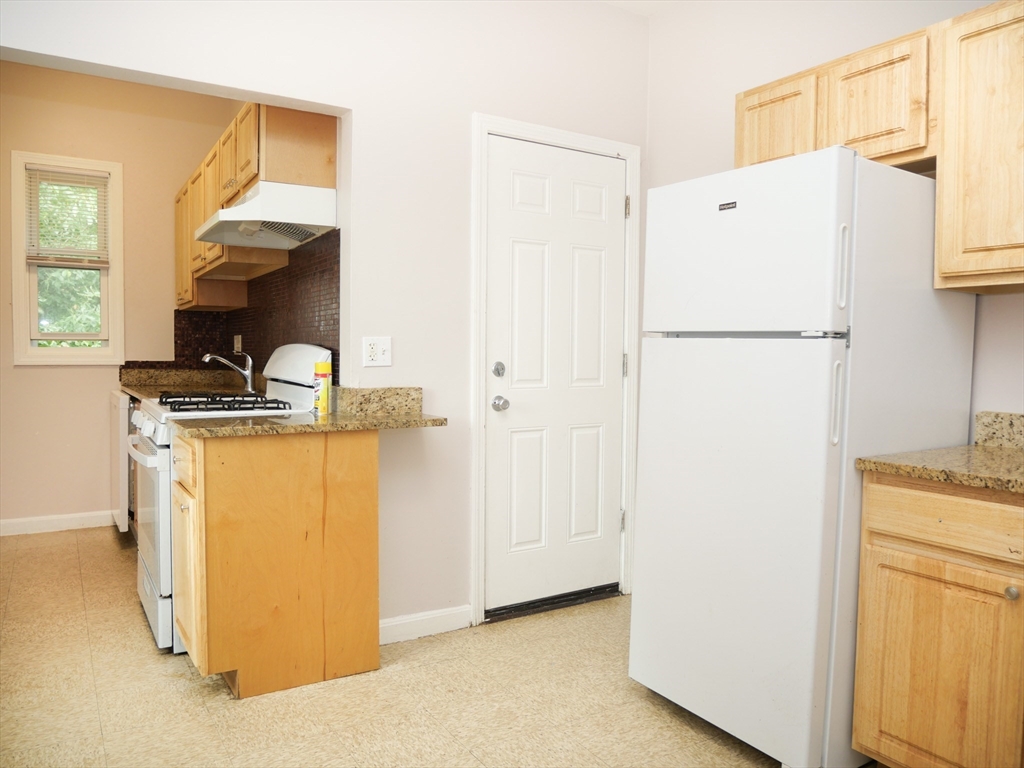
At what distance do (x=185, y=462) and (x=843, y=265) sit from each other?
2.09 m

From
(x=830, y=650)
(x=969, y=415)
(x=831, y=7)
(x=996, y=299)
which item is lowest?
(x=830, y=650)

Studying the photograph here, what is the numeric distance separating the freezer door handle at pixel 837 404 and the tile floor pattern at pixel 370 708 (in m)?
0.96

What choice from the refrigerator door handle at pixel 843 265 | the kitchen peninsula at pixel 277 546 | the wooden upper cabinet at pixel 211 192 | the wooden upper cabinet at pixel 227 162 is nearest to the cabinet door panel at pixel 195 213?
the wooden upper cabinet at pixel 211 192

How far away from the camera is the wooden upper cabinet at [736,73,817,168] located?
237 cm

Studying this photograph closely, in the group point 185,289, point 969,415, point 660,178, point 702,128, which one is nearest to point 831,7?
point 702,128

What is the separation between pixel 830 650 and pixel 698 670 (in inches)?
16.2

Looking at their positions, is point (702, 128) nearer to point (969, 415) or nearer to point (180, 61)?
point (969, 415)

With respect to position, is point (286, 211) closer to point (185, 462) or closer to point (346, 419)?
point (346, 419)

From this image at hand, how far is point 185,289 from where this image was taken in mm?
4531

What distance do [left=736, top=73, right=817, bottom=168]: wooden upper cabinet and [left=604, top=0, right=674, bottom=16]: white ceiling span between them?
92 cm

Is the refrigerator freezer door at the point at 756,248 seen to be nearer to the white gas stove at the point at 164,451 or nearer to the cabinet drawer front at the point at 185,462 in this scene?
the white gas stove at the point at 164,451

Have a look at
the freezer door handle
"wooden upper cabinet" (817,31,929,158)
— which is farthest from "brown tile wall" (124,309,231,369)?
the freezer door handle

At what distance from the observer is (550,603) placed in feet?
10.5

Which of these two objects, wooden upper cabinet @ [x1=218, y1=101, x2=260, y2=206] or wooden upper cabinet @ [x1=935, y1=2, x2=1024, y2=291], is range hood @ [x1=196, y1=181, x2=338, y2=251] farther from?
wooden upper cabinet @ [x1=935, y1=2, x2=1024, y2=291]
